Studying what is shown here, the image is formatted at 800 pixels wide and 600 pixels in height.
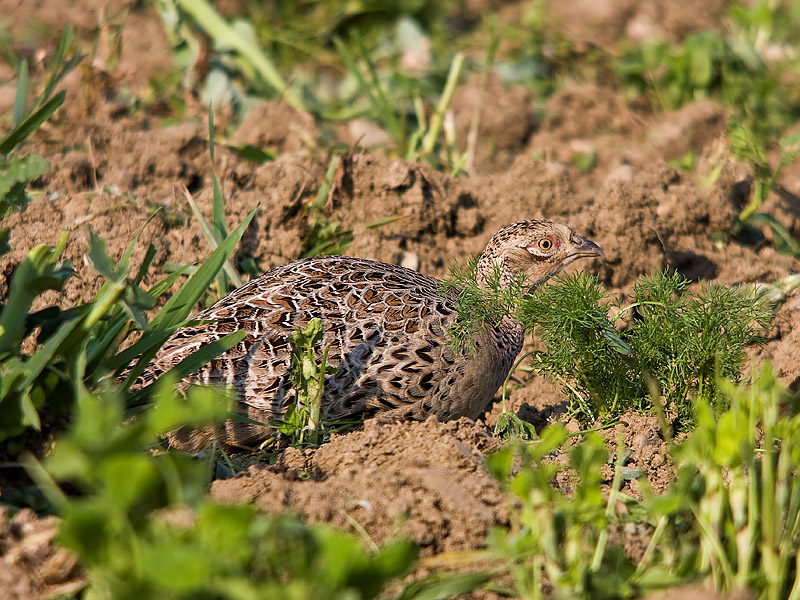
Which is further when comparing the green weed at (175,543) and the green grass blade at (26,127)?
the green grass blade at (26,127)

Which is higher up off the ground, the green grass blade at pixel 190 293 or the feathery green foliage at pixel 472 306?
the green grass blade at pixel 190 293

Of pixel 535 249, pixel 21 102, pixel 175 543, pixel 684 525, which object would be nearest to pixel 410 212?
pixel 535 249

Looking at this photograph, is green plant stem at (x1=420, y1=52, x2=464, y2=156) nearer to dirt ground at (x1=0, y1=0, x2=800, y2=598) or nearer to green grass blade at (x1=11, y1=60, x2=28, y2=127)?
dirt ground at (x1=0, y1=0, x2=800, y2=598)

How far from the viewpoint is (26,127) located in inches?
140

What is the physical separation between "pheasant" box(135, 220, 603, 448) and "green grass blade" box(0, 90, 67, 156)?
957 millimetres

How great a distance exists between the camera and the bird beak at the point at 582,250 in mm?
4672

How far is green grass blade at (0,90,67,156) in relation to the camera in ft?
11.3

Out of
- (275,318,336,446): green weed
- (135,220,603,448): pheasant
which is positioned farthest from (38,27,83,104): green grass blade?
(275,318,336,446): green weed

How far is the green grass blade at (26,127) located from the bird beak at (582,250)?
2415 millimetres

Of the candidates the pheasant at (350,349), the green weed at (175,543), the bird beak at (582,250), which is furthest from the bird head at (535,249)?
the green weed at (175,543)

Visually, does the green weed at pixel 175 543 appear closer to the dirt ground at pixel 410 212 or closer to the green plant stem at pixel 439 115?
the dirt ground at pixel 410 212

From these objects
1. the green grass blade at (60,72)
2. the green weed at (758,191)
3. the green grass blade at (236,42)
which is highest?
the green grass blade at (60,72)

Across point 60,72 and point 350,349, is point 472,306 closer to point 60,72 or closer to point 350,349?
point 350,349

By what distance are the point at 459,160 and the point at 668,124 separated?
74.3 inches
